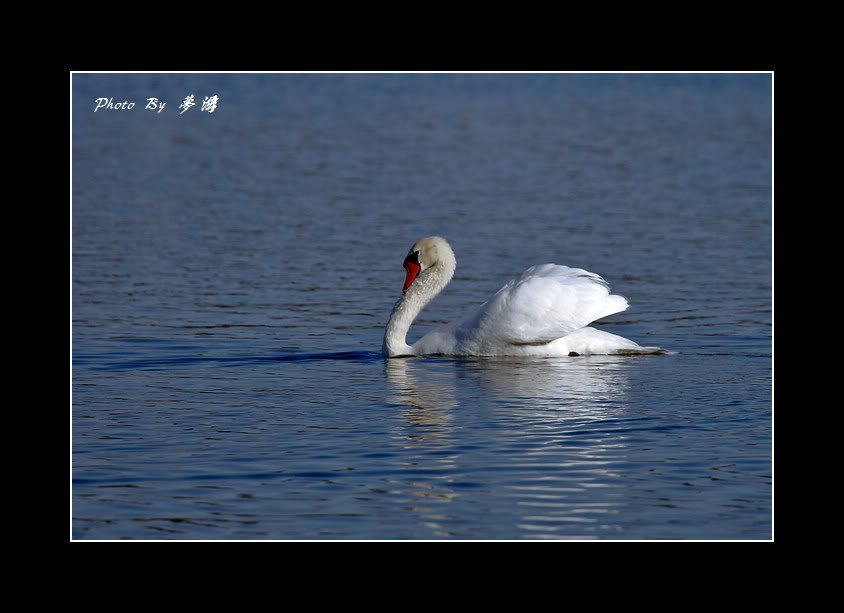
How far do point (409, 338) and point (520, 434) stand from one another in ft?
16.6

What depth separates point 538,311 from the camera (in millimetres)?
13352

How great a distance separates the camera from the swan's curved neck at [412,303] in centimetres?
1380

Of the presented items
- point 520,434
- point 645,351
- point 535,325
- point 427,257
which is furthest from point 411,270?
point 520,434

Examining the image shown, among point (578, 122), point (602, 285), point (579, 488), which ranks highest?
point (578, 122)

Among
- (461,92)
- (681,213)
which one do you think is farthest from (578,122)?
(681,213)

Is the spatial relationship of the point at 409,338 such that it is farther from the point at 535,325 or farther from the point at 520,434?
the point at 520,434

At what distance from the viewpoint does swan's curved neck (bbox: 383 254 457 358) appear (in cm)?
1380

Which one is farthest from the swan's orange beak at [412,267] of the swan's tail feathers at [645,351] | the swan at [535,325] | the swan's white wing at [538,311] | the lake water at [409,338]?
the swan's tail feathers at [645,351]

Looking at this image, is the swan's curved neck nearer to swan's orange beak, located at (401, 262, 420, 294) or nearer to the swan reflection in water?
swan's orange beak, located at (401, 262, 420, 294)

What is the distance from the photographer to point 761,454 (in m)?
9.68

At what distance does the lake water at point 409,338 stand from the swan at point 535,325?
0.73 feet

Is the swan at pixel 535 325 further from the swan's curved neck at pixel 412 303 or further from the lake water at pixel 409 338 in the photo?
the lake water at pixel 409 338

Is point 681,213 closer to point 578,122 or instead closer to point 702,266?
point 702,266

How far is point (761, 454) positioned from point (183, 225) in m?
12.8
